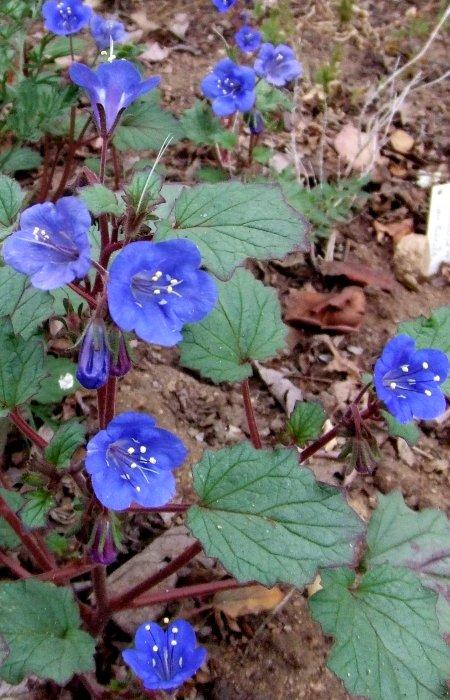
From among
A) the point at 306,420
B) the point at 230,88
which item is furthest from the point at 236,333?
the point at 230,88

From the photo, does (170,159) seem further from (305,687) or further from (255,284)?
(305,687)

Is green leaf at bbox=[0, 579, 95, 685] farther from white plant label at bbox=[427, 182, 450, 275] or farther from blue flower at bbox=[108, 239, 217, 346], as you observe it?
white plant label at bbox=[427, 182, 450, 275]

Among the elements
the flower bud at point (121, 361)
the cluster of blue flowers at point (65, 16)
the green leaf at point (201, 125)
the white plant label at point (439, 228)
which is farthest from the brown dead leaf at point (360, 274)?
the flower bud at point (121, 361)

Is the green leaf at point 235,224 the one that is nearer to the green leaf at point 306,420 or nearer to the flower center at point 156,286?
the flower center at point 156,286

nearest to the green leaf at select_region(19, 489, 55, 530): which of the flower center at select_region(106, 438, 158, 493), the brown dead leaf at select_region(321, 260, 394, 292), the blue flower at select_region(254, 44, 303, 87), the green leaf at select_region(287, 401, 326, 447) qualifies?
the flower center at select_region(106, 438, 158, 493)

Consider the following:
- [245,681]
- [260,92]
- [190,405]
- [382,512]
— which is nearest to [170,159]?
[260,92]

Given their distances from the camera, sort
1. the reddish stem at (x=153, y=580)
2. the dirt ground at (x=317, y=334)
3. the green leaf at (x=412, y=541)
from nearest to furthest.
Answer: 1. the reddish stem at (x=153, y=580)
2. the green leaf at (x=412, y=541)
3. the dirt ground at (x=317, y=334)
